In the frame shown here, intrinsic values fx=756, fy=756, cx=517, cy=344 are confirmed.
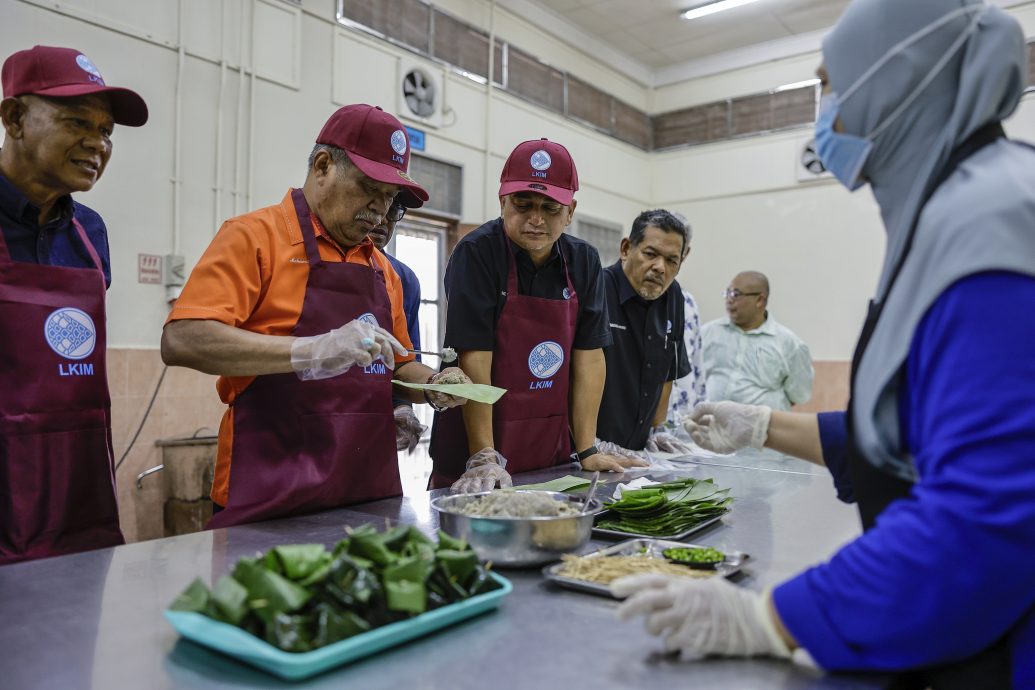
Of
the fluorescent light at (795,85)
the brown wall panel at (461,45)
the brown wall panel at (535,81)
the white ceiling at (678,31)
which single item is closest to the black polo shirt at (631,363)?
the brown wall panel at (461,45)

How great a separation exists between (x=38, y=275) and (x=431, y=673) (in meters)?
1.52

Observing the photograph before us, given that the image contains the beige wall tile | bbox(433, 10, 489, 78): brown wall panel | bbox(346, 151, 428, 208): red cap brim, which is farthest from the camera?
the beige wall tile

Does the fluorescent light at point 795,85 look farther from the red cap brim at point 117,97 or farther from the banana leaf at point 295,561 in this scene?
the banana leaf at point 295,561

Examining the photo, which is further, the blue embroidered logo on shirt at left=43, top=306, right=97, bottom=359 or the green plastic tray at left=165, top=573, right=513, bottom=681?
the blue embroidered logo on shirt at left=43, top=306, right=97, bottom=359

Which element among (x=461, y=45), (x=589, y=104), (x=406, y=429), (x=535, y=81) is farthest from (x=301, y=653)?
(x=589, y=104)

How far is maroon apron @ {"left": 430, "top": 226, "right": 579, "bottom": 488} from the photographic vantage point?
2514 millimetres

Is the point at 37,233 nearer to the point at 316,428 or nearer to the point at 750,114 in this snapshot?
the point at 316,428

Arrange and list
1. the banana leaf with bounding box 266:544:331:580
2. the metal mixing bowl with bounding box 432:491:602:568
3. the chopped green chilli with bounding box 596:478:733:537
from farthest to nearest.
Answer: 1. the chopped green chilli with bounding box 596:478:733:537
2. the metal mixing bowl with bounding box 432:491:602:568
3. the banana leaf with bounding box 266:544:331:580

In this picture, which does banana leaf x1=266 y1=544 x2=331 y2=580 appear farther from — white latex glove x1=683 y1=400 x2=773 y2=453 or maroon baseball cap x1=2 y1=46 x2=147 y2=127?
maroon baseball cap x1=2 y1=46 x2=147 y2=127

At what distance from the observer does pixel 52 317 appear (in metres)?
1.88

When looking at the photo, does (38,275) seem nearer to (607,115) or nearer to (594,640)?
(594,640)

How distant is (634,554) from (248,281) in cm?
109

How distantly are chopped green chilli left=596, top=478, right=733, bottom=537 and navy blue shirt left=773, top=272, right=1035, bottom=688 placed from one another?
653 millimetres

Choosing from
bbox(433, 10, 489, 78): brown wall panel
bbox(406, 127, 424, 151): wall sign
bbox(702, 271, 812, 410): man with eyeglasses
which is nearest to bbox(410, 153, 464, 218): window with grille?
bbox(406, 127, 424, 151): wall sign
